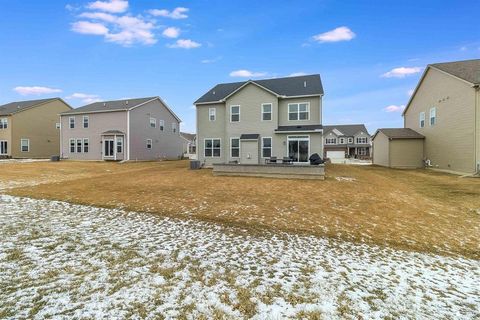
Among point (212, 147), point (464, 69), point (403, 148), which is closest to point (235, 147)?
point (212, 147)

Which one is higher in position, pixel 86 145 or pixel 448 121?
pixel 448 121

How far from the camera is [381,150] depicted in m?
30.6

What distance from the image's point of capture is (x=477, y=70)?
19641 millimetres

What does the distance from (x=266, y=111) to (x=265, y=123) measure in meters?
1.08

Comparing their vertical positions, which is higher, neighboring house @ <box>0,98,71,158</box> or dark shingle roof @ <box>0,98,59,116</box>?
dark shingle roof @ <box>0,98,59,116</box>

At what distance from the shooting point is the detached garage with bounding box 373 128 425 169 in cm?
2627

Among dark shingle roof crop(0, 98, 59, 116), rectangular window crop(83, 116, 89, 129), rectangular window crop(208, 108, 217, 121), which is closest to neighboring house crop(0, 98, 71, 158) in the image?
dark shingle roof crop(0, 98, 59, 116)

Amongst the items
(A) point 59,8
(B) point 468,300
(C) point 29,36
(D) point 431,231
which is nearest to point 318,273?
(B) point 468,300

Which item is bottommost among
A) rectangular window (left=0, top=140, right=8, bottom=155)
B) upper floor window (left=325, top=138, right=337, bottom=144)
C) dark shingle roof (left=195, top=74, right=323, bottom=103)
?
rectangular window (left=0, top=140, right=8, bottom=155)

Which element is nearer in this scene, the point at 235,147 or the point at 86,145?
the point at 235,147

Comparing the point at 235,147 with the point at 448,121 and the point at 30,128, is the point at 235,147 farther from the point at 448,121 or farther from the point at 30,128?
the point at 30,128

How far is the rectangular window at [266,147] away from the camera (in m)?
21.5

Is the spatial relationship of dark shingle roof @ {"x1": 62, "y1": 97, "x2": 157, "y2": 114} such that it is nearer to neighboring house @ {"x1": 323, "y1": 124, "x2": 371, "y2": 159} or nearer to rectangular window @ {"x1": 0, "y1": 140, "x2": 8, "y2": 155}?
rectangular window @ {"x1": 0, "y1": 140, "x2": 8, "y2": 155}

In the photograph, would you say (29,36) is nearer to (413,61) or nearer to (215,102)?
(215,102)
